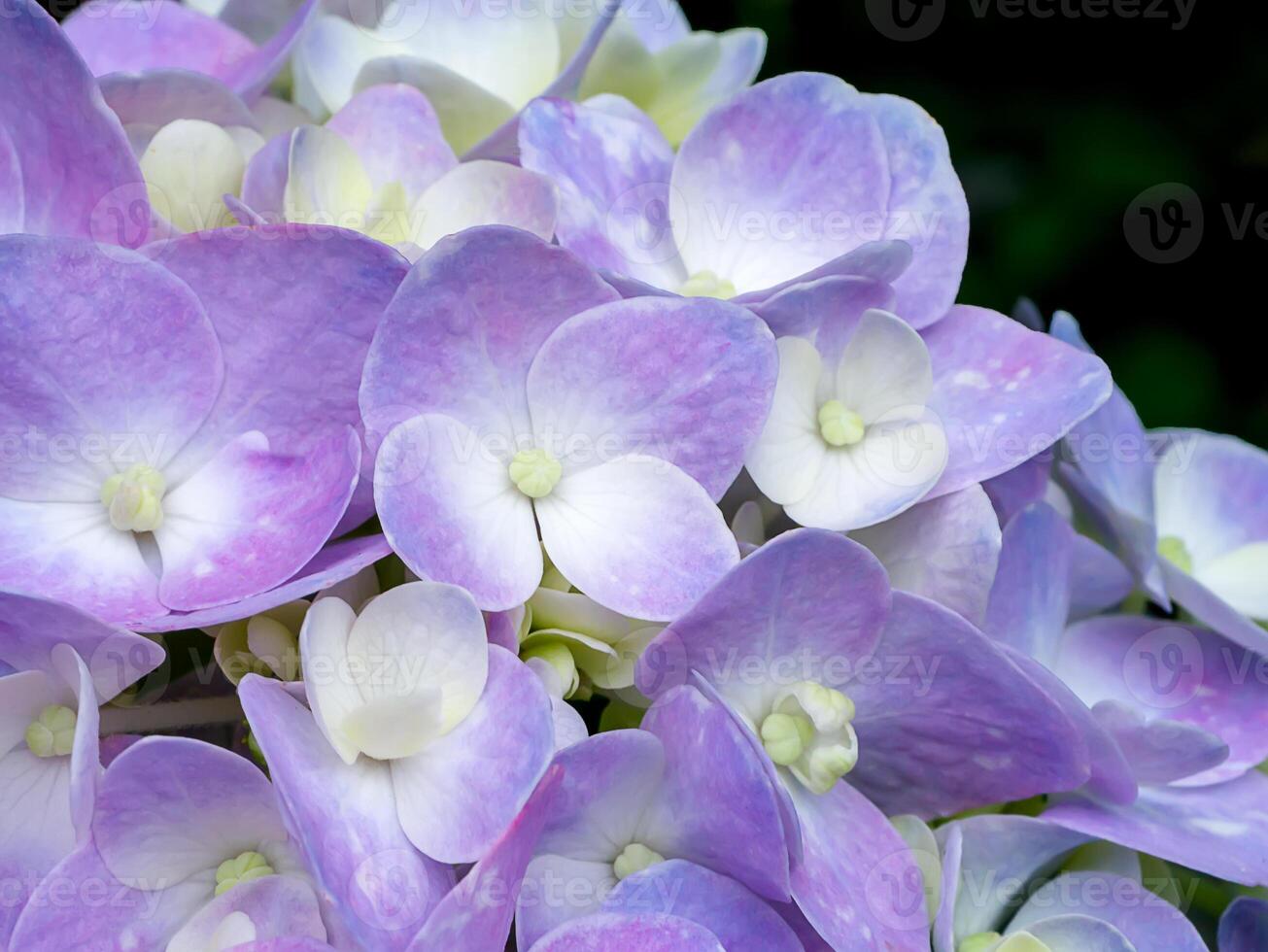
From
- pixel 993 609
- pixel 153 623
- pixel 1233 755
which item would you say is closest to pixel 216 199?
pixel 153 623

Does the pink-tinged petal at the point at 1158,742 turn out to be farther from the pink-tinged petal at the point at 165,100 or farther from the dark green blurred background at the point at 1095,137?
the dark green blurred background at the point at 1095,137

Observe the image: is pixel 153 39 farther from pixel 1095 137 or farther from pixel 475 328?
pixel 1095 137

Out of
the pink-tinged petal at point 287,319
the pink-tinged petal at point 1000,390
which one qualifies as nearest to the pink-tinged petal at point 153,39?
the pink-tinged petal at point 287,319

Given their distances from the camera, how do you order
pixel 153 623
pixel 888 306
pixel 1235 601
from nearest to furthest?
1. pixel 153 623
2. pixel 888 306
3. pixel 1235 601

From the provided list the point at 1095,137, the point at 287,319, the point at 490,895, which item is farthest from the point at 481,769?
the point at 1095,137

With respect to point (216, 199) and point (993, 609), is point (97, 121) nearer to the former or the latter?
point (216, 199)

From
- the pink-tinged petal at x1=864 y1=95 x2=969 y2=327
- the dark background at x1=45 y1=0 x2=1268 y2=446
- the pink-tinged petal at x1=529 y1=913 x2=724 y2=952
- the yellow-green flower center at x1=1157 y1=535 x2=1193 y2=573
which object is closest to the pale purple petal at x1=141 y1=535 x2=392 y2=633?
the pink-tinged petal at x1=529 y1=913 x2=724 y2=952

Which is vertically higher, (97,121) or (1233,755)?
(97,121)
